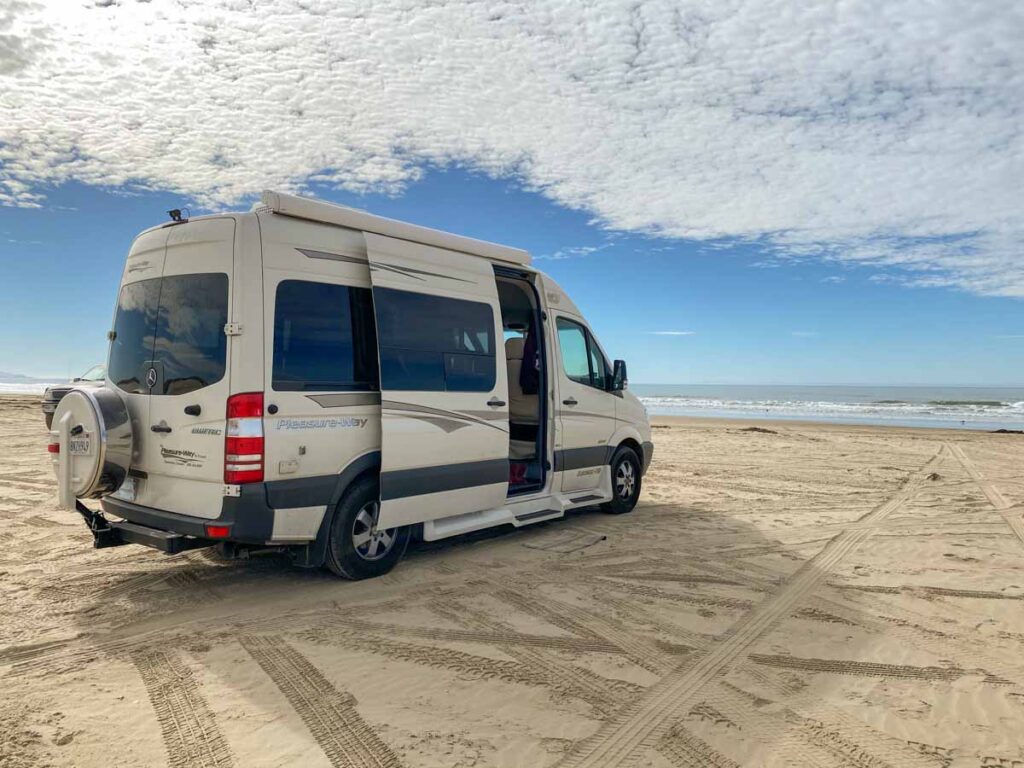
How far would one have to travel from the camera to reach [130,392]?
17.2ft

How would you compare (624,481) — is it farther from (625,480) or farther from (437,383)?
(437,383)

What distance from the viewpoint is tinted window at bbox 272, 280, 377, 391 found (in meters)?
4.92

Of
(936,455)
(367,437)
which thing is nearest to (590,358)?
(367,437)

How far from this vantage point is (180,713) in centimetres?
340

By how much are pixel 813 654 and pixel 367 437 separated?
335 centimetres

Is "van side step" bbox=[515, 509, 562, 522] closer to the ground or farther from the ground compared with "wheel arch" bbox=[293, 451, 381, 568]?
closer to the ground

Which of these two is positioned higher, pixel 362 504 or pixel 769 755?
pixel 362 504

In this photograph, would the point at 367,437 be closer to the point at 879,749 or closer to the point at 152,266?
the point at 152,266

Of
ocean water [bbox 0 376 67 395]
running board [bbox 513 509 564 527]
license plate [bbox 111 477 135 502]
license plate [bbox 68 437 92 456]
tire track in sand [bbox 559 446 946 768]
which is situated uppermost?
ocean water [bbox 0 376 67 395]

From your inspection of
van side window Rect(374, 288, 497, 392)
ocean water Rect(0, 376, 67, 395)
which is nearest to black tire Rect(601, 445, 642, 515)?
van side window Rect(374, 288, 497, 392)

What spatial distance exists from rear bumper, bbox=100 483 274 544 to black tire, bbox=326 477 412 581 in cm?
59

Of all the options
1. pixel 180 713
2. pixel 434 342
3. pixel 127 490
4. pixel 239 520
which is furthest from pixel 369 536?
pixel 180 713

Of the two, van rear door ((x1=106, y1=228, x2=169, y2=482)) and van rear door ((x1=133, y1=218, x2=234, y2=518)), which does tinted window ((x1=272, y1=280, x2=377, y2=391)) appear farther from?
van rear door ((x1=106, y1=228, x2=169, y2=482))

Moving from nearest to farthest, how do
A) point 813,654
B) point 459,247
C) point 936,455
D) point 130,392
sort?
point 813,654 < point 130,392 < point 459,247 < point 936,455
